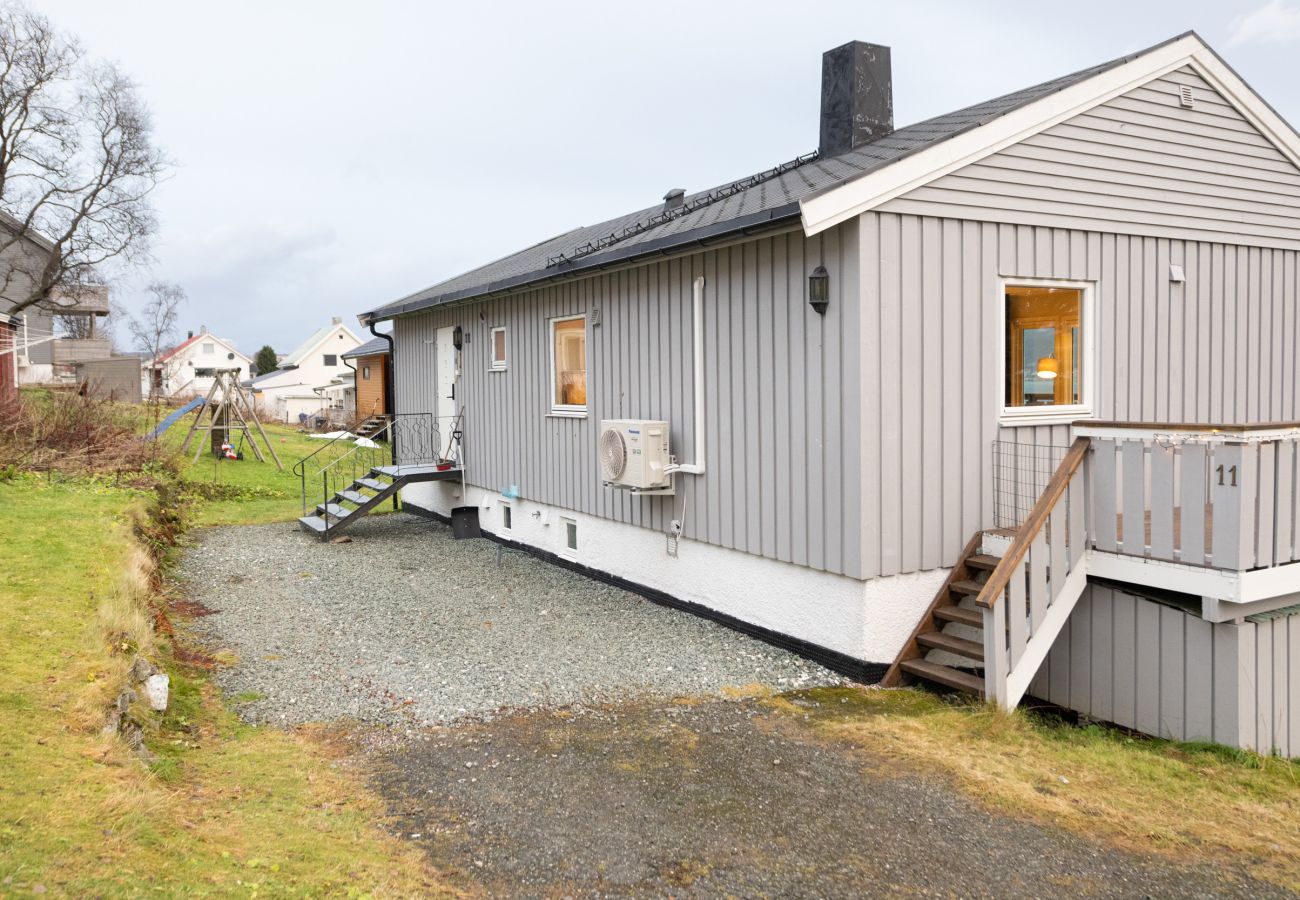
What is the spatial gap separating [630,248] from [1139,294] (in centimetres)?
436

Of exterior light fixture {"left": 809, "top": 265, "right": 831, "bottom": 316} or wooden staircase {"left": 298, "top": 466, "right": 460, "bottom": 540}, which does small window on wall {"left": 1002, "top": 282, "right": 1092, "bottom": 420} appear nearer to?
exterior light fixture {"left": 809, "top": 265, "right": 831, "bottom": 316}

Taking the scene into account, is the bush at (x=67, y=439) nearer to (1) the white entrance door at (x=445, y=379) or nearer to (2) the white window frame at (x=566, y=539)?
(1) the white entrance door at (x=445, y=379)

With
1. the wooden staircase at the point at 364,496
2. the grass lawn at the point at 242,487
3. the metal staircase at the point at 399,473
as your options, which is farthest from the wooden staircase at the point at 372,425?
the wooden staircase at the point at 364,496

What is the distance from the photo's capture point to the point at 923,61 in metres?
10.3

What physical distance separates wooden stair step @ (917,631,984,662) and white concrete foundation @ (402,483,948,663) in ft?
0.52

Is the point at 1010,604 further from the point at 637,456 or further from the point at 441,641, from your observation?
the point at 441,641

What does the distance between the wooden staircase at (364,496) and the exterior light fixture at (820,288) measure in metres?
7.45

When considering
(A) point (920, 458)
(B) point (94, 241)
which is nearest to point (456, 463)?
(A) point (920, 458)

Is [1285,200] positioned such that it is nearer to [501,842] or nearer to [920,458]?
[920,458]

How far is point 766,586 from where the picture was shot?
712cm

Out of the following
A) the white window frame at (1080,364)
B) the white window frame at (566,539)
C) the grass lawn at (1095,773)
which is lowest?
the grass lawn at (1095,773)

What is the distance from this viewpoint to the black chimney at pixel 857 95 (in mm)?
8953

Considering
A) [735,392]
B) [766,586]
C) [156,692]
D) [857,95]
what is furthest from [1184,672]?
[156,692]

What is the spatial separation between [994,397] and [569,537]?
5178 millimetres
